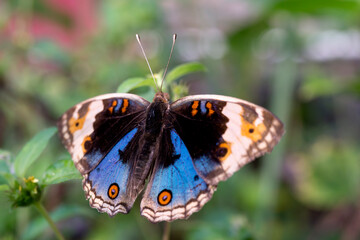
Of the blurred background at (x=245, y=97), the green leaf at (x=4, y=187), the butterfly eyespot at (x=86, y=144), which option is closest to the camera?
the green leaf at (x=4, y=187)

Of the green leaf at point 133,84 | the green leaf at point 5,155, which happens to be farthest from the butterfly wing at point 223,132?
the green leaf at point 5,155

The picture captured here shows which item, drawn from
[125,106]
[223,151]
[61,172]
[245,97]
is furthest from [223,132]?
[245,97]

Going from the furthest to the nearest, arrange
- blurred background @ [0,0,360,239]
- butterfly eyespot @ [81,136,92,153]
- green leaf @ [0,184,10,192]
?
blurred background @ [0,0,360,239]
butterfly eyespot @ [81,136,92,153]
green leaf @ [0,184,10,192]

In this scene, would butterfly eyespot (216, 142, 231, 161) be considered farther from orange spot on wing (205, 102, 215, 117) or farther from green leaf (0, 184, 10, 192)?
green leaf (0, 184, 10, 192)

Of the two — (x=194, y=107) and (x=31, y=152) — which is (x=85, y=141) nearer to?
(x=31, y=152)

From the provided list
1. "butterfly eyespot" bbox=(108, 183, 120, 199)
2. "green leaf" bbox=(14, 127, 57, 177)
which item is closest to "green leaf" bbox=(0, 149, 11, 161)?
"green leaf" bbox=(14, 127, 57, 177)

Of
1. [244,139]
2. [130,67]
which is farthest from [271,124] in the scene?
[130,67]

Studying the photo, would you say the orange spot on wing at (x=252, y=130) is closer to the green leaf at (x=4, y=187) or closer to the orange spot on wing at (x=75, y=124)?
Answer: the orange spot on wing at (x=75, y=124)

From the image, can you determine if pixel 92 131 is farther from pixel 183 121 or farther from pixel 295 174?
pixel 295 174
